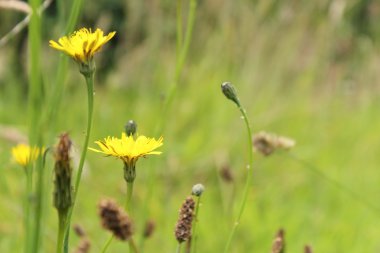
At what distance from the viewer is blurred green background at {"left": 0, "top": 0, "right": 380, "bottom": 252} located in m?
2.00

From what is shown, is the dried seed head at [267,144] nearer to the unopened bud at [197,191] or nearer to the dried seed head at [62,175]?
the unopened bud at [197,191]

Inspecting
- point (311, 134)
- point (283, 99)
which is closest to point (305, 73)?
point (283, 99)

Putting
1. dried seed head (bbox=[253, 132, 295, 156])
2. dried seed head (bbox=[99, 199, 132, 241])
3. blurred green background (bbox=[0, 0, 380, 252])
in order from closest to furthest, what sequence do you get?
1. dried seed head (bbox=[99, 199, 132, 241])
2. dried seed head (bbox=[253, 132, 295, 156])
3. blurred green background (bbox=[0, 0, 380, 252])

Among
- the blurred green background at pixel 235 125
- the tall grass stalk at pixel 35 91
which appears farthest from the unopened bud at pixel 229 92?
the blurred green background at pixel 235 125

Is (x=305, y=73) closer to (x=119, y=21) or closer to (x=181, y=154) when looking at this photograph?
(x=181, y=154)

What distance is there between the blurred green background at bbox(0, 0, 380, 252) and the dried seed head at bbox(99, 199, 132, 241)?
70 centimetres

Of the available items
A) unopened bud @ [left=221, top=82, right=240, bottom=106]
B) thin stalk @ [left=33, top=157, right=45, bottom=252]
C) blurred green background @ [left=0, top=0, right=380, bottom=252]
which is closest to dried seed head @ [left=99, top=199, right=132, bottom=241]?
thin stalk @ [left=33, top=157, right=45, bottom=252]

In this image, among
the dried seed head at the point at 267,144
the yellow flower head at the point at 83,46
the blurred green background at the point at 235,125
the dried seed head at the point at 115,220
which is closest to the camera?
the dried seed head at the point at 115,220

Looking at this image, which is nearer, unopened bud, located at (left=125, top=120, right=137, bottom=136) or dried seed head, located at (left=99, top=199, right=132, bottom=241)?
dried seed head, located at (left=99, top=199, right=132, bottom=241)

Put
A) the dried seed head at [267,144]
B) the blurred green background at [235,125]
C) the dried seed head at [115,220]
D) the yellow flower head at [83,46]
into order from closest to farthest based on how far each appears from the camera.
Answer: the dried seed head at [115,220] → the yellow flower head at [83,46] → the dried seed head at [267,144] → the blurred green background at [235,125]

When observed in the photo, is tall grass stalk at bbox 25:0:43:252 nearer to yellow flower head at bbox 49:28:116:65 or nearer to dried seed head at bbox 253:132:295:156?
yellow flower head at bbox 49:28:116:65

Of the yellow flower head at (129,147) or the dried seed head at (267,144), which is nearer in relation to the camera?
the yellow flower head at (129,147)

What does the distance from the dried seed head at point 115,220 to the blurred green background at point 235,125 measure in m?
0.70

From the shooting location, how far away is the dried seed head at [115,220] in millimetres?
480
